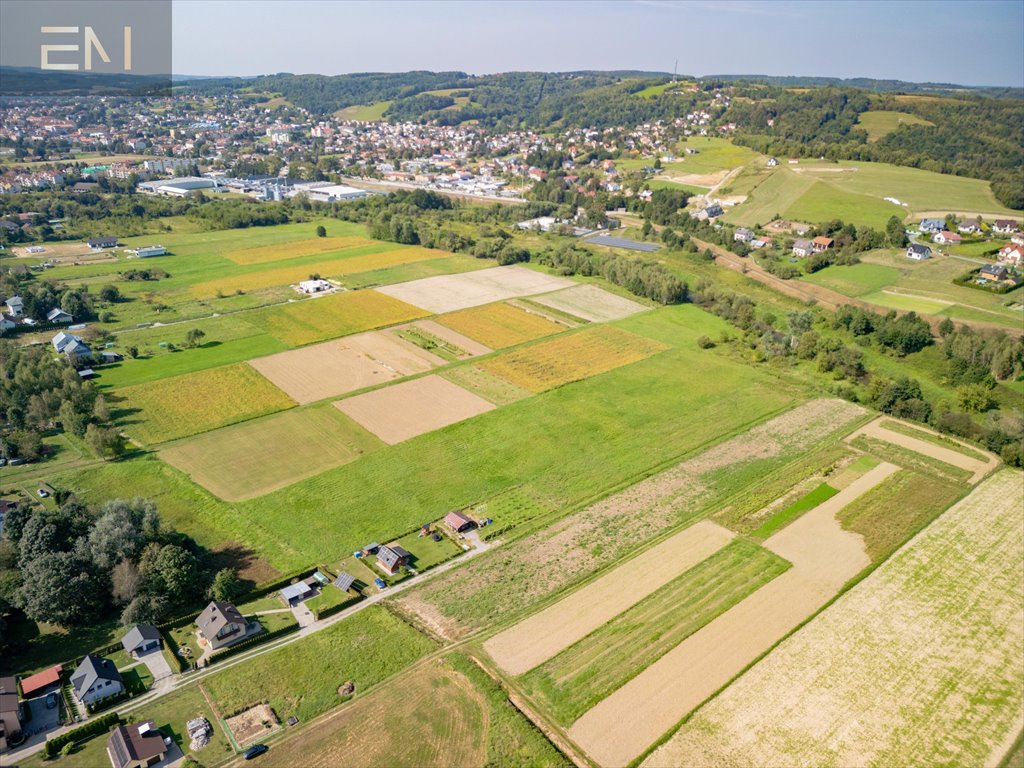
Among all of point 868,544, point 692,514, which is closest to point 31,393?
point 692,514

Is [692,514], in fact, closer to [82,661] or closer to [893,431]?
[893,431]

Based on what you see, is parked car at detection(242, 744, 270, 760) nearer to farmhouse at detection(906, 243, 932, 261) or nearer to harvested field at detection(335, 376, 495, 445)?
harvested field at detection(335, 376, 495, 445)

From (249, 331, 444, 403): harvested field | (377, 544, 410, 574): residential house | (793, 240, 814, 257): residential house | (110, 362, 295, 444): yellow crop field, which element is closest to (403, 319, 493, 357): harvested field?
(249, 331, 444, 403): harvested field

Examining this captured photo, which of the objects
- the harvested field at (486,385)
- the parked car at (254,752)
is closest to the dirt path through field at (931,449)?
the harvested field at (486,385)

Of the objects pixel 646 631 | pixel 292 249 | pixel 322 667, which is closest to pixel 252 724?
pixel 322 667

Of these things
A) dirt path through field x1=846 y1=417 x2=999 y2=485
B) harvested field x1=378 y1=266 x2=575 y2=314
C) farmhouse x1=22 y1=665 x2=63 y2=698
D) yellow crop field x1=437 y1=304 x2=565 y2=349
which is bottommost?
farmhouse x1=22 y1=665 x2=63 y2=698

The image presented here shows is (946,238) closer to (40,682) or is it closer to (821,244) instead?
(821,244)

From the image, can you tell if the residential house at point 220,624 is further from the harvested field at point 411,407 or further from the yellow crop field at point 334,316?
the yellow crop field at point 334,316
